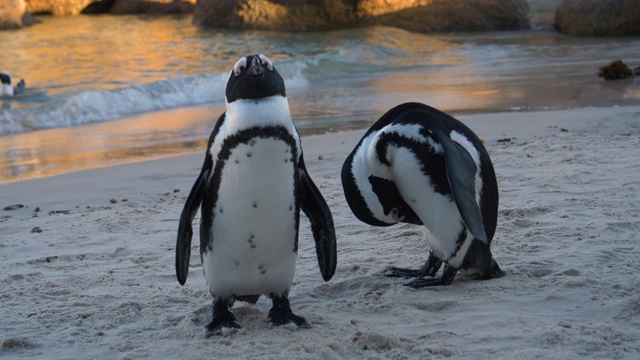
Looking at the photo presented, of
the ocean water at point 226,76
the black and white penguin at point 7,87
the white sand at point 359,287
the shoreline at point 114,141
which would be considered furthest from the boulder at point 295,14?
the white sand at point 359,287

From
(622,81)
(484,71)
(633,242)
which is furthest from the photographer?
(484,71)

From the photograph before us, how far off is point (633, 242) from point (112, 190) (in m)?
3.51

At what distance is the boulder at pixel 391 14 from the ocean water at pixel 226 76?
59cm

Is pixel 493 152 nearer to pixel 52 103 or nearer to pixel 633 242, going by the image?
pixel 633 242

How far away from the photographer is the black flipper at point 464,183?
10.5 ft

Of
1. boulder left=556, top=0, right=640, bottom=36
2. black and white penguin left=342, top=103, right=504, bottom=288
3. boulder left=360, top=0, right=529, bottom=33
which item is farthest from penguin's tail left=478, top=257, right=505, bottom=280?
boulder left=360, top=0, right=529, bottom=33

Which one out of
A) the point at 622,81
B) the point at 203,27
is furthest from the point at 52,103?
the point at 203,27

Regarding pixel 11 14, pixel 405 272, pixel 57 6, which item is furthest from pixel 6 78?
pixel 57 6

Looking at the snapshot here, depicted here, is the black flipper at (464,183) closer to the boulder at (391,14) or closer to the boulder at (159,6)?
the boulder at (391,14)

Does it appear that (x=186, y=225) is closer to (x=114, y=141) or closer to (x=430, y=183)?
(x=430, y=183)

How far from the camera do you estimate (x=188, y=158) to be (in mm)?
6934

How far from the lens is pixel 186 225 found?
123 inches

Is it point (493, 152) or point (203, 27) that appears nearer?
point (493, 152)

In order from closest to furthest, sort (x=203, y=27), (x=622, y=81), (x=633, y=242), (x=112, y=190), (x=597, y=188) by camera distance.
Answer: (x=633, y=242) < (x=597, y=188) < (x=112, y=190) < (x=622, y=81) < (x=203, y=27)
